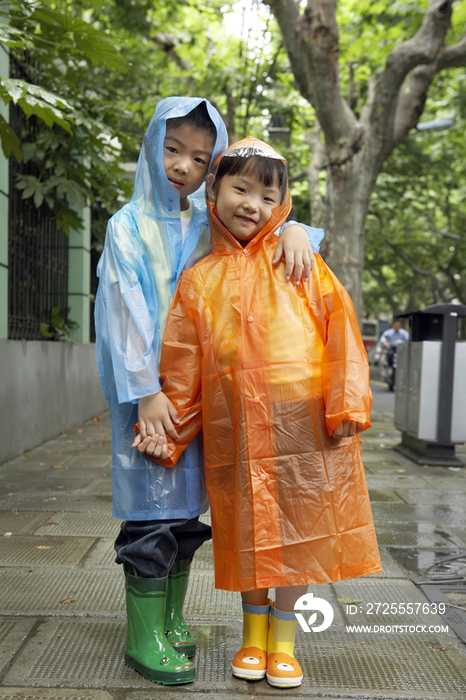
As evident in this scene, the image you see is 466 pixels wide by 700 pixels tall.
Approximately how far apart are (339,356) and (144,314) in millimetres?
635

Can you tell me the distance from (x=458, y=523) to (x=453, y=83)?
39.4 feet

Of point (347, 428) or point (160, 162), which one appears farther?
point (160, 162)

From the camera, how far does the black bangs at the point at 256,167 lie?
207 centimetres

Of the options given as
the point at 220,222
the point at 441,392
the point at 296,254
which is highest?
the point at 220,222

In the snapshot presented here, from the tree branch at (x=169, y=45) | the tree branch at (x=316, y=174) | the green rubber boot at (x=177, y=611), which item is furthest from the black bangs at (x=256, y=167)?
the tree branch at (x=316, y=174)

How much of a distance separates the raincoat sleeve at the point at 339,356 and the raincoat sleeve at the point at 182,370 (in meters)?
0.41

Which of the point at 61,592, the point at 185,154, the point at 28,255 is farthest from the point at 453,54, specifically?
the point at 61,592

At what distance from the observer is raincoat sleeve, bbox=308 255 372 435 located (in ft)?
6.53

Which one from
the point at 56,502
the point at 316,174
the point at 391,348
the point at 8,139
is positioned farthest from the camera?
the point at 391,348

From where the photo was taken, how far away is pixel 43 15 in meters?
3.59

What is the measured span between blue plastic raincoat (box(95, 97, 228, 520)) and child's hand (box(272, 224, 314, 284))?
33 centimetres

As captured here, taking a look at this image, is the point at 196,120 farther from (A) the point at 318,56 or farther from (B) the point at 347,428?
(A) the point at 318,56

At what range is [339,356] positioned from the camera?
6.71ft

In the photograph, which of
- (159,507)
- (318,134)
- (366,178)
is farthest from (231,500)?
(318,134)
